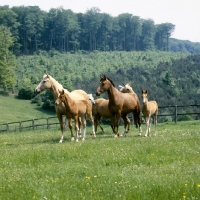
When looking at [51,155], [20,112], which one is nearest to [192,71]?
[20,112]

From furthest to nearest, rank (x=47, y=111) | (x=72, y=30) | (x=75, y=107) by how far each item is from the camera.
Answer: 1. (x=72, y=30)
2. (x=47, y=111)
3. (x=75, y=107)

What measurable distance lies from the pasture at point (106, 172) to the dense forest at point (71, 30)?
11038 cm

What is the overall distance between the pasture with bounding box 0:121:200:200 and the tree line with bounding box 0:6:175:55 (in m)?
111

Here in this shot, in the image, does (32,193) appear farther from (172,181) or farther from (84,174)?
(172,181)

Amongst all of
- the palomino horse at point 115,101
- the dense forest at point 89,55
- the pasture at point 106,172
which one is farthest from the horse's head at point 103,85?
the dense forest at point 89,55

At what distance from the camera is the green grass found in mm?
66500

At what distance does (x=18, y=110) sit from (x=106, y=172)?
6249cm

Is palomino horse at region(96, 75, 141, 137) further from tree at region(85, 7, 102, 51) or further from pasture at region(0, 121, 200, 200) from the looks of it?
tree at region(85, 7, 102, 51)

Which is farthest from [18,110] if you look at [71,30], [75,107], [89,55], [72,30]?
[72,30]

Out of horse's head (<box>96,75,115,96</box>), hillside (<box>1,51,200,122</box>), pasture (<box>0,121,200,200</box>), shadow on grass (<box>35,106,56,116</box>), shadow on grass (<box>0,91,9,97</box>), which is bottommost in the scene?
shadow on grass (<box>35,106,56,116</box>)

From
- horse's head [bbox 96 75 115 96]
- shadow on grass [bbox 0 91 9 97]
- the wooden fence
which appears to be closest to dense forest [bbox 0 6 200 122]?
shadow on grass [bbox 0 91 9 97]

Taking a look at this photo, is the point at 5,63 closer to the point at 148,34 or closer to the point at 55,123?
the point at 55,123

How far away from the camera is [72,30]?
144 metres

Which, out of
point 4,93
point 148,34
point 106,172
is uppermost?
point 148,34
